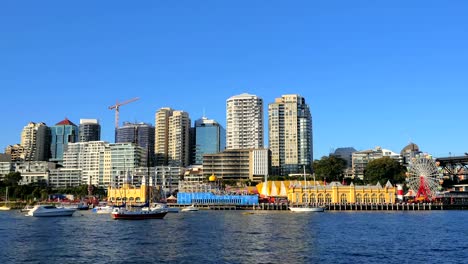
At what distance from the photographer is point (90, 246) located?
6241cm

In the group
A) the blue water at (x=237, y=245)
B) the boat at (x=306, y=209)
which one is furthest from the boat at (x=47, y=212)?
the boat at (x=306, y=209)

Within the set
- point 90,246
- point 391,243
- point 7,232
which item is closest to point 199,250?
point 90,246

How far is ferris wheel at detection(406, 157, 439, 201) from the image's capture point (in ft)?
531

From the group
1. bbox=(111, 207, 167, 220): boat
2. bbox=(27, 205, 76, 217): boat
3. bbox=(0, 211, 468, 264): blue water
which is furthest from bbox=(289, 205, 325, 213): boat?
bbox=(27, 205, 76, 217): boat

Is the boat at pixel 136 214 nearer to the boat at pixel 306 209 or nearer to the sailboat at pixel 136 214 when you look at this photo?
the sailboat at pixel 136 214

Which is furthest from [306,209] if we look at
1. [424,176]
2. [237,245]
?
[237,245]

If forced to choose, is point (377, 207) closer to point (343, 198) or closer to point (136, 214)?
point (343, 198)

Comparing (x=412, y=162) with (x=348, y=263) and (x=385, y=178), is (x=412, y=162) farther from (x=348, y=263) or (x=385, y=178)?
(x=348, y=263)

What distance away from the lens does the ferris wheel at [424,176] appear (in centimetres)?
16175

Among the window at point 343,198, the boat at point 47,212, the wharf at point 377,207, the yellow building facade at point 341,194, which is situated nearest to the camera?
the boat at point 47,212

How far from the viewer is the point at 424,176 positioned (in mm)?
162500

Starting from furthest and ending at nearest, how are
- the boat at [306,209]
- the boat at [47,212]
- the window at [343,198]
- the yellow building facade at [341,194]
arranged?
1. the window at [343,198]
2. the yellow building facade at [341,194]
3. the boat at [306,209]
4. the boat at [47,212]

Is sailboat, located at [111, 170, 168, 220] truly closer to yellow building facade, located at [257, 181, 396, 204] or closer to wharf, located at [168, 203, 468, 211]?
wharf, located at [168, 203, 468, 211]

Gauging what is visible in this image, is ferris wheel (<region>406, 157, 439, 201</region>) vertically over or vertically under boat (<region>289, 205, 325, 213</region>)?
over
